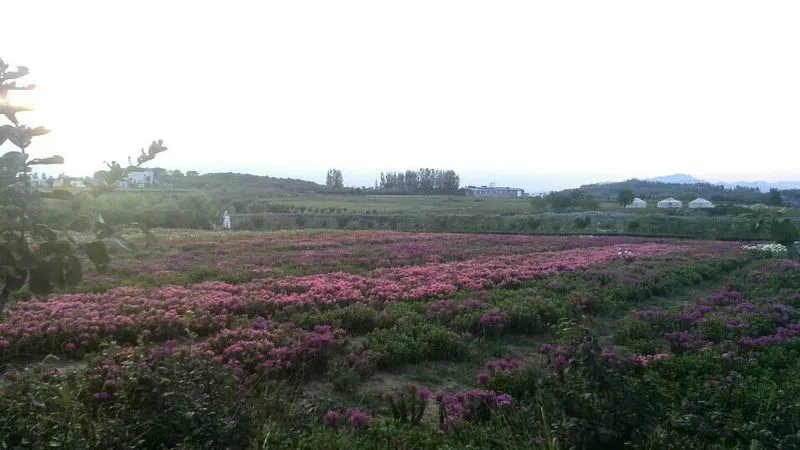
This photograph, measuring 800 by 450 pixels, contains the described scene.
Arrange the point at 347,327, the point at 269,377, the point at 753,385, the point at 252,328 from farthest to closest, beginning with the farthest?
the point at 347,327, the point at 252,328, the point at 269,377, the point at 753,385

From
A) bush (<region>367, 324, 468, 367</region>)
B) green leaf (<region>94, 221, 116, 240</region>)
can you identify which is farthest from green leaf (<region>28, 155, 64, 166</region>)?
bush (<region>367, 324, 468, 367</region>)

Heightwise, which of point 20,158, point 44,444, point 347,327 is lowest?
point 347,327

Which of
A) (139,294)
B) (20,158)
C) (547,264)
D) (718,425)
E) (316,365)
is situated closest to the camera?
(20,158)

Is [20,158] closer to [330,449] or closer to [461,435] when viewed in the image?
[330,449]

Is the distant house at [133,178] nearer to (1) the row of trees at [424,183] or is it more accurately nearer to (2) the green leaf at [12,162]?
(2) the green leaf at [12,162]

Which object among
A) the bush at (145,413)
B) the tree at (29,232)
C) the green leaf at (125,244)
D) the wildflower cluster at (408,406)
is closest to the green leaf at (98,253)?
the tree at (29,232)

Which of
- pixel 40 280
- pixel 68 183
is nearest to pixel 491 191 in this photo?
pixel 68 183

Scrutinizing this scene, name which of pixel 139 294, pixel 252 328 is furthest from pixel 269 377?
pixel 139 294

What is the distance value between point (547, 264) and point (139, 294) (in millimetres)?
10999

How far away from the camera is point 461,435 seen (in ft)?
14.6

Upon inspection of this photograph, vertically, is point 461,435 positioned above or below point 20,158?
below

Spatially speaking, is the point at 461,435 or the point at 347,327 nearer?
the point at 461,435

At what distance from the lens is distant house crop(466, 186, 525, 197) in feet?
408

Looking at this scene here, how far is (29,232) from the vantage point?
239cm
